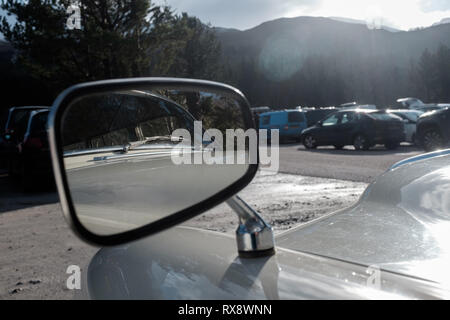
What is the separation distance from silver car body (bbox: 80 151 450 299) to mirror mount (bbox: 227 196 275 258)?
29 mm

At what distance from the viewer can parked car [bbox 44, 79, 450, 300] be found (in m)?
1.03

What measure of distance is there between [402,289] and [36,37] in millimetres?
15082

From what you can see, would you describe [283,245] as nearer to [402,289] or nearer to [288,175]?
[402,289]

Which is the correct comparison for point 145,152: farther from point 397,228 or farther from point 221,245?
point 397,228

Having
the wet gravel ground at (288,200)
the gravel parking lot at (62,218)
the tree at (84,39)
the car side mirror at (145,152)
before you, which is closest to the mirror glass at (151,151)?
the car side mirror at (145,152)

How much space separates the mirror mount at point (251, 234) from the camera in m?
1.28

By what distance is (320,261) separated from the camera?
1.26m

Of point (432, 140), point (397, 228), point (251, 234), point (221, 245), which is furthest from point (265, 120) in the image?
point (251, 234)

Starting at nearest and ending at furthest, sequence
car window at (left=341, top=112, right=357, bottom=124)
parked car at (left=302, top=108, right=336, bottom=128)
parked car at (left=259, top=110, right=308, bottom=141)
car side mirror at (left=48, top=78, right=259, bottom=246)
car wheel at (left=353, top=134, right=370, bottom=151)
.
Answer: car side mirror at (left=48, top=78, right=259, bottom=246)
car wheel at (left=353, top=134, right=370, bottom=151)
car window at (left=341, top=112, right=357, bottom=124)
parked car at (left=259, top=110, right=308, bottom=141)
parked car at (left=302, top=108, right=336, bottom=128)

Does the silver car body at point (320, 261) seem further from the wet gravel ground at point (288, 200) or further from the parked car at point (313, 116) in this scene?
the parked car at point (313, 116)

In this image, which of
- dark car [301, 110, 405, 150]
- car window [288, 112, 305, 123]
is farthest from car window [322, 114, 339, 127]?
car window [288, 112, 305, 123]

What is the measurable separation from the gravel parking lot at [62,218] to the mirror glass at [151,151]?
7.89 ft

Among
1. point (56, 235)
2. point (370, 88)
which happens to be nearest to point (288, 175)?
point (56, 235)

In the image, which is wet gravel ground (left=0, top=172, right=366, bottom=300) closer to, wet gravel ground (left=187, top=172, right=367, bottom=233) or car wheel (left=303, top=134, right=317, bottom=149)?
wet gravel ground (left=187, top=172, right=367, bottom=233)
